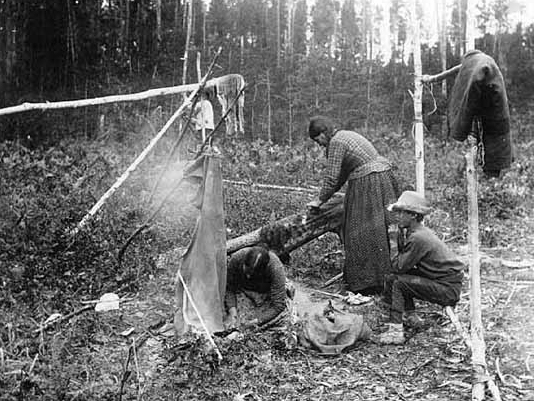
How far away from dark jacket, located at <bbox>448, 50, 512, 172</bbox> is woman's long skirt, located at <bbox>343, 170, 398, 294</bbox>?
228 centimetres

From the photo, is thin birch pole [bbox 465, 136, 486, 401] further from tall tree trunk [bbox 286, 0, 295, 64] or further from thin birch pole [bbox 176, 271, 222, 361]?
tall tree trunk [bbox 286, 0, 295, 64]

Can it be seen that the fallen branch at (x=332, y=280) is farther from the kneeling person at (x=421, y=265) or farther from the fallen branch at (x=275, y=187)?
the fallen branch at (x=275, y=187)

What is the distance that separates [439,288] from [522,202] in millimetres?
6469

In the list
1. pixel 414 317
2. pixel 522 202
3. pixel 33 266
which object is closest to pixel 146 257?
pixel 33 266

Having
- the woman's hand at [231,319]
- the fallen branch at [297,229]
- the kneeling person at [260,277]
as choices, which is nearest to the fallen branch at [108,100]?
the fallen branch at [297,229]

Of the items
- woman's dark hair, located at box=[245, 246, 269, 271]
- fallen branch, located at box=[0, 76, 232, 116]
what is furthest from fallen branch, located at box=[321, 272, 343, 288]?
fallen branch, located at box=[0, 76, 232, 116]

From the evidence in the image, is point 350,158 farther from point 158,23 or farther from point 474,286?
point 158,23

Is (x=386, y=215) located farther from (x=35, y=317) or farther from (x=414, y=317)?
(x=35, y=317)

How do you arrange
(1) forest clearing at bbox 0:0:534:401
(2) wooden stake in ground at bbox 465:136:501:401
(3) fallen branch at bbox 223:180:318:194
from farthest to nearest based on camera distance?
1. (3) fallen branch at bbox 223:180:318:194
2. (1) forest clearing at bbox 0:0:534:401
3. (2) wooden stake in ground at bbox 465:136:501:401

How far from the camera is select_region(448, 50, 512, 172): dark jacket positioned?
3.90 meters

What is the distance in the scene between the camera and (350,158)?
6.52 meters

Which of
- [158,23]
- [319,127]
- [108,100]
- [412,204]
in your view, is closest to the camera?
[412,204]

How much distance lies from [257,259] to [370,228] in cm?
147

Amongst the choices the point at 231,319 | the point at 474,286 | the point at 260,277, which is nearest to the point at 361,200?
the point at 260,277
